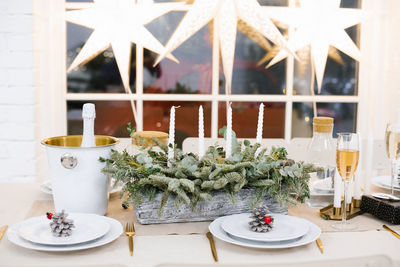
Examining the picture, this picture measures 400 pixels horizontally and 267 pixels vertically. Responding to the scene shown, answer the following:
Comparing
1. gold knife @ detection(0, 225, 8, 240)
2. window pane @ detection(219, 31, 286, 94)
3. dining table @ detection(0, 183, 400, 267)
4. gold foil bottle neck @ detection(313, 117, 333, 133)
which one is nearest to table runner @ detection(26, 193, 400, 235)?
dining table @ detection(0, 183, 400, 267)

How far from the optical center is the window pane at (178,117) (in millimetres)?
2484

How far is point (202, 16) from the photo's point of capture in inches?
95.0

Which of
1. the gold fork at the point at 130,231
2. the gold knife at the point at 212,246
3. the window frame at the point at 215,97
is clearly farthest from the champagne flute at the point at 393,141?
the window frame at the point at 215,97

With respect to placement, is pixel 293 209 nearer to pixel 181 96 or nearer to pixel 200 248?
pixel 200 248

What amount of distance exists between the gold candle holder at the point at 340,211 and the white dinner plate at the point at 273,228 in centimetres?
12

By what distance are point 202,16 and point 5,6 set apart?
3.02ft

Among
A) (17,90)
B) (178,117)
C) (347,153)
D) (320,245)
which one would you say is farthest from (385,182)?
(17,90)

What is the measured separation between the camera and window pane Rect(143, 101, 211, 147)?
8.15 ft

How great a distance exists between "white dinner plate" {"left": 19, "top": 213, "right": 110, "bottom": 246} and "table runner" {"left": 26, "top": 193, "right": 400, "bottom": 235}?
0.08 m

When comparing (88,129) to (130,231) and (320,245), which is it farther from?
(320,245)

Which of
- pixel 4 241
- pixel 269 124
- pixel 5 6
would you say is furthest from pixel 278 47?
pixel 4 241

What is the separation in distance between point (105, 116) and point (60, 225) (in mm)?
1584

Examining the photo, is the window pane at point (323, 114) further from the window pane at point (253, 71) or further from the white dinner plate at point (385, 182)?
the white dinner plate at point (385, 182)

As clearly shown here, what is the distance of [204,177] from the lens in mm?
1054
